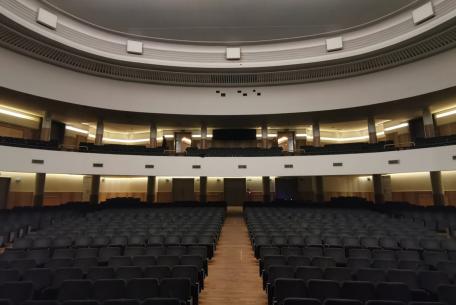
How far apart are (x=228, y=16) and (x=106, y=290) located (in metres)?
14.7

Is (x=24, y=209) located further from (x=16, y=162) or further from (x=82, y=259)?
(x=82, y=259)

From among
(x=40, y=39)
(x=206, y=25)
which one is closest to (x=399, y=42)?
(x=206, y=25)

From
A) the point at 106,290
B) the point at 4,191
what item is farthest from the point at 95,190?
the point at 106,290

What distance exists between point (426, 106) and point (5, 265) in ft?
62.4

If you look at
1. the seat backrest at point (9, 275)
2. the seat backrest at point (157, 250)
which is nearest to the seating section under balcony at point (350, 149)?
the seat backrest at point (157, 250)

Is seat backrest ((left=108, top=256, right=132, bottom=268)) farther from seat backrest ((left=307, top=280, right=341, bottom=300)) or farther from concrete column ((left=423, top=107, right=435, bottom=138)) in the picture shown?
concrete column ((left=423, top=107, right=435, bottom=138))

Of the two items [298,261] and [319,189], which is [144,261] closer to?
[298,261]

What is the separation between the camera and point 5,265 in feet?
15.2

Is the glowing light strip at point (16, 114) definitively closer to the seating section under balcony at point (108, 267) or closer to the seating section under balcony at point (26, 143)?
the seating section under balcony at point (26, 143)

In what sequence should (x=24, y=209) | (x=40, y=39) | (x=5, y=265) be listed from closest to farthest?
(x=5, y=265)
(x=24, y=209)
(x=40, y=39)

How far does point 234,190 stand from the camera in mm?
20609

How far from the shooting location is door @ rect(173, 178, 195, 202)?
2041 cm

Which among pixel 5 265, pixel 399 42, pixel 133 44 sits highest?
pixel 133 44

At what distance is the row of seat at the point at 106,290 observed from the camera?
11.2 ft
